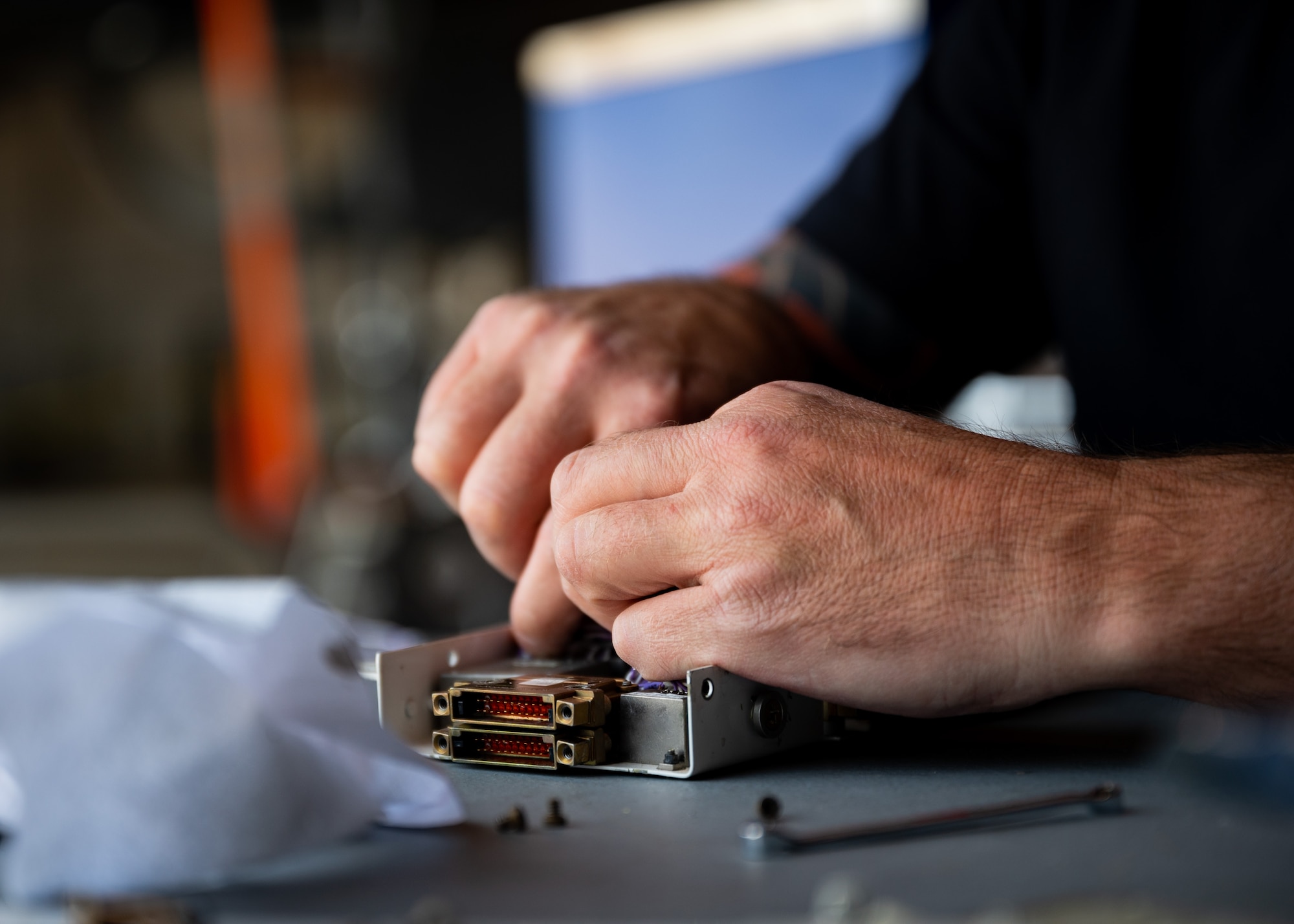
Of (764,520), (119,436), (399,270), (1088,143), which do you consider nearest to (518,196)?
(399,270)

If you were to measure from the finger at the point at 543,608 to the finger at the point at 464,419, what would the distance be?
112mm

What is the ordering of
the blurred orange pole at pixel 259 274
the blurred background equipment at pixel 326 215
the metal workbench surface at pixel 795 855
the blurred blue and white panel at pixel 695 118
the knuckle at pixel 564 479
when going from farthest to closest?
the blurred orange pole at pixel 259 274 < the blurred background equipment at pixel 326 215 < the blurred blue and white panel at pixel 695 118 < the knuckle at pixel 564 479 < the metal workbench surface at pixel 795 855

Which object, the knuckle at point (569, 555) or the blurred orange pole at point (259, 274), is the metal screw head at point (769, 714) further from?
the blurred orange pole at point (259, 274)

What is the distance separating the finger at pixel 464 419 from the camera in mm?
751

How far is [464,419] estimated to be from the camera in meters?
0.75

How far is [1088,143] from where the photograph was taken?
992 millimetres

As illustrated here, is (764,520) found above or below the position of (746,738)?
above

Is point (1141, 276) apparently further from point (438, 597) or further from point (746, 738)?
point (438, 597)

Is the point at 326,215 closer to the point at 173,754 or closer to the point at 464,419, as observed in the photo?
the point at 464,419

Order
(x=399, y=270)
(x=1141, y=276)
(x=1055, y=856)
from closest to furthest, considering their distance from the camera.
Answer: (x=1055, y=856)
(x=1141, y=276)
(x=399, y=270)

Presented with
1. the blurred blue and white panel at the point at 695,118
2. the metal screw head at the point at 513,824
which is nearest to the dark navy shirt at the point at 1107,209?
the metal screw head at the point at 513,824

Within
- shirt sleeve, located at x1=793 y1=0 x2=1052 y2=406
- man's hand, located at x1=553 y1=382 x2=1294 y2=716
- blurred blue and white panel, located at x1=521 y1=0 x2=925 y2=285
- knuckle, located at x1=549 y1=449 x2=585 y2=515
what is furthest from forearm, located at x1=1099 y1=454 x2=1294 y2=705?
blurred blue and white panel, located at x1=521 y1=0 x2=925 y2=285

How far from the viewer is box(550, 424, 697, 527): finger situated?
56 cm

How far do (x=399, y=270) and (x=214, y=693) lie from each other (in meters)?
3.15
